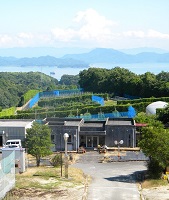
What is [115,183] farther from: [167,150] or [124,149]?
[124,149]

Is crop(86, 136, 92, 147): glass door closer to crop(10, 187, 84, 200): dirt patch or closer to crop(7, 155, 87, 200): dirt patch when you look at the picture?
crop(7, 155, 87, 200): dirt patch

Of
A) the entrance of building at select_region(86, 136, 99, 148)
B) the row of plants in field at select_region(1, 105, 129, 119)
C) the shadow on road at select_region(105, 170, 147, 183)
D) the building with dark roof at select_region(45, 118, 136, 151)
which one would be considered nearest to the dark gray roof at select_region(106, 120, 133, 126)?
the building with dark roof at select_region(45, 118, 136, 151)

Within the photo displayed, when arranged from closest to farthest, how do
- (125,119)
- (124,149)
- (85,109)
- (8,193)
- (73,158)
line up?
(8,193) < (73,158) < (124,149) < (125,119) < (85,109)

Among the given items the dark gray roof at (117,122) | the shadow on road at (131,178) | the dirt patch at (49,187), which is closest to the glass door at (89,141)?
the dark gray roof at (117,122)

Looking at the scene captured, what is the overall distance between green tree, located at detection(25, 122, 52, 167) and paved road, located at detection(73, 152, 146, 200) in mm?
2856

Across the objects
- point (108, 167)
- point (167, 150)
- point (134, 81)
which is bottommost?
point (108, 167)

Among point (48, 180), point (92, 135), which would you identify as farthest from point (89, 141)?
point (48, 180)

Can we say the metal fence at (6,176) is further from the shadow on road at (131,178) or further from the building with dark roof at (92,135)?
the building with dark roof at (92,135)

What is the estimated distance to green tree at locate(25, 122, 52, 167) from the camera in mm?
31453

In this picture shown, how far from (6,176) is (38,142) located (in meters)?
11.1

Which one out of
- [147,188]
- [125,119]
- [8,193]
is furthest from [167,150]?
[125,119]

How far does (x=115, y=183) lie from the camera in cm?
2430

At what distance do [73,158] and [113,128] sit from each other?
661 cm

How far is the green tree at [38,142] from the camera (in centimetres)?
3145
